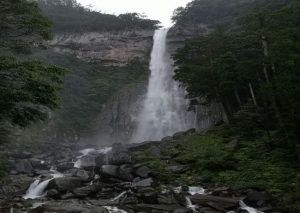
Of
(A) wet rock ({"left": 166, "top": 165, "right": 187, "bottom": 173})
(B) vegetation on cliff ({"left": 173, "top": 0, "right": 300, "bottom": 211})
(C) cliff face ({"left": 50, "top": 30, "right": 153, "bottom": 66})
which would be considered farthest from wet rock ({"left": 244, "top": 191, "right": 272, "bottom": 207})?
(C) cliff face ({"left": 50, "top": 30, "right": 153, "bottom": 66})

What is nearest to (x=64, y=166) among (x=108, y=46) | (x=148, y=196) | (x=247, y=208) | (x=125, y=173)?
(x=125, y=173)

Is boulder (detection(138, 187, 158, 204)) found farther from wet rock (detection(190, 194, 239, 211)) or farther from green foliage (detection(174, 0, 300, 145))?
green foliage (detection(174, 0, 300, 145))

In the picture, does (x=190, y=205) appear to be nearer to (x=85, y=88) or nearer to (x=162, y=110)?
(x=162, y=110)

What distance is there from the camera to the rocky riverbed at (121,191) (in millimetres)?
15742

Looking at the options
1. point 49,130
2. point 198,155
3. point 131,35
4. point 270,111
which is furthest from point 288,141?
point 131,35

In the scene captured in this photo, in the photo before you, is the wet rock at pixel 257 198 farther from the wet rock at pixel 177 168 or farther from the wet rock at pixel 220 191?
the wet rock at pixel 177 168

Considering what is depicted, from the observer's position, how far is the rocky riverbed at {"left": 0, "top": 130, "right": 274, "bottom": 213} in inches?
620

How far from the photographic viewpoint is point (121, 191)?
18.9 metres

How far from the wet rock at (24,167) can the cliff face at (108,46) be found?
34.3 m

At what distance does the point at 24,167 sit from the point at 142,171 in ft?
30.8

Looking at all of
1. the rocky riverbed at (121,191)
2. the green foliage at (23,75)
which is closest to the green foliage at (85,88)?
the rocky riverbed at (121,191)

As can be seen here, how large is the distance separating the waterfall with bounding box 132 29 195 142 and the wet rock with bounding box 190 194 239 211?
25715mm

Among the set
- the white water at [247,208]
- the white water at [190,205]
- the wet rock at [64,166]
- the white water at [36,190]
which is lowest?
the wet rock at [64,166]

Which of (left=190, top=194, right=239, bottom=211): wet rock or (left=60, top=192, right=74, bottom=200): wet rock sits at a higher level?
(left=190, top=194, right=239, bottom=211): wet rock
